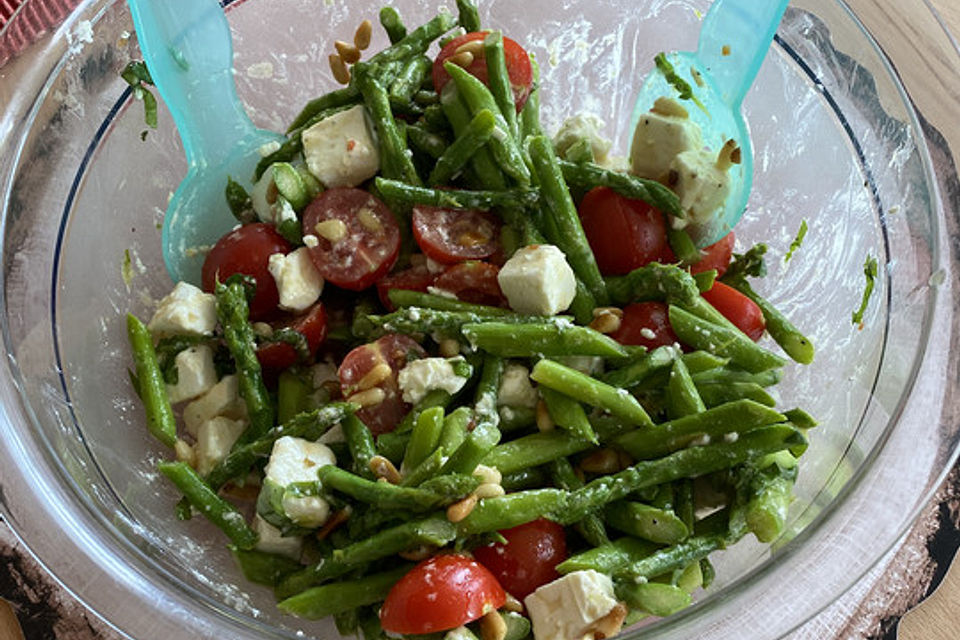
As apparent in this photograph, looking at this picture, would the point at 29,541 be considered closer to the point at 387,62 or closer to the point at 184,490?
the point at 184,490

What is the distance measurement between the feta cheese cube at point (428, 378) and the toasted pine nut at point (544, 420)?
16 cm

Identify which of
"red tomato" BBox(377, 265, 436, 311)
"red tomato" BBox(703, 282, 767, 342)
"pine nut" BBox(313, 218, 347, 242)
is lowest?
"red tomato" BBox(703, 282, 767, 342)

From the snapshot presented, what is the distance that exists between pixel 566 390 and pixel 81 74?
1.30m

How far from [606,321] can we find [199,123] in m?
1.02

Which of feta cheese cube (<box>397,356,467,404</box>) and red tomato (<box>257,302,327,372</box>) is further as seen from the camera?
red tomato (<box>257,302,327,372</box>)

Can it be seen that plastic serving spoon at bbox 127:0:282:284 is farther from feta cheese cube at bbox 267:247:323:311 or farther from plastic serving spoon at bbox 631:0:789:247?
plastic serving spoon at bbox 631:0:789:247

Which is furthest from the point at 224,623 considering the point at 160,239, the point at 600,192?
the point at 600,192

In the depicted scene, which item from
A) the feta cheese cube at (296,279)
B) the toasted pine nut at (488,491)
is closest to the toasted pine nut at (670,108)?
the feta cheese cube at (296,279)

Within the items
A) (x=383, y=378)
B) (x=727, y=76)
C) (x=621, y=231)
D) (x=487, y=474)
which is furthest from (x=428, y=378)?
(x=727, y=76)

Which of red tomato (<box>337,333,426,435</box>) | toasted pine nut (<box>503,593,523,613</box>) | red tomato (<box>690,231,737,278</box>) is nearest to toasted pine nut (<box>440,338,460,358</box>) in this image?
red tomato (<box>337,333,426,435</box>)

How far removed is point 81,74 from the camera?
2.17 metres

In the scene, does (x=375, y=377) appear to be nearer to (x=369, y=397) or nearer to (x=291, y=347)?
(x=369, y=397)

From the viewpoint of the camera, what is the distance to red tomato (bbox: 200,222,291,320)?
2.08 metres

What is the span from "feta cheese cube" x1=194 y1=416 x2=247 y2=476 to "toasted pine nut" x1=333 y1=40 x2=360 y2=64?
0.94 metres
